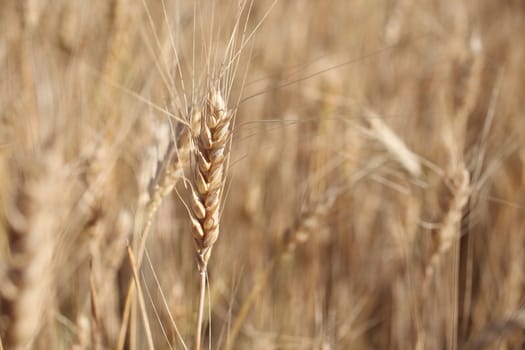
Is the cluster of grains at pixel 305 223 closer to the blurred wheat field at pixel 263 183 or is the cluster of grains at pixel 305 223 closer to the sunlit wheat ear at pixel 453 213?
the blurred wheat field at pixel 263 183

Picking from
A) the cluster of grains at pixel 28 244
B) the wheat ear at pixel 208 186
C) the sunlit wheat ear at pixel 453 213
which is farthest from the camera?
the sunlit wheat ear at pixel 453 213

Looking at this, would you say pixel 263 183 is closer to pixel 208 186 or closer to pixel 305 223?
pixel 305 223

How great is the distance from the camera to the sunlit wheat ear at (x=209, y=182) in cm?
53

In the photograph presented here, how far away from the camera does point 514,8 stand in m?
2.06

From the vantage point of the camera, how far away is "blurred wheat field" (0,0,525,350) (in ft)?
1.98

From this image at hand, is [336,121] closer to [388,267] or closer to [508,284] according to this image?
[388,267]

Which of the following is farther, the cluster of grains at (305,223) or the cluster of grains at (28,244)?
the cluster of grains at (305,223)

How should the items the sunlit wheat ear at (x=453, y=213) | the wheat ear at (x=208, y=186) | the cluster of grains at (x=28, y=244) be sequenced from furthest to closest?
the sunlit wheat ear at (x=453, y=213)
the wheat ear at (x=208, y=186)
the cluster of grains at (x=28, y=244)

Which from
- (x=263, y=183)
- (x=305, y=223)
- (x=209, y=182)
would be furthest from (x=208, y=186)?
(x=263, y=183)

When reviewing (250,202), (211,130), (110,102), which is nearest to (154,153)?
(211,130)

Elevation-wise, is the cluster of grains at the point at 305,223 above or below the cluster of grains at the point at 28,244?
below

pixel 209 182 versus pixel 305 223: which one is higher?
pixel 209 182

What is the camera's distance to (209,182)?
0.54m

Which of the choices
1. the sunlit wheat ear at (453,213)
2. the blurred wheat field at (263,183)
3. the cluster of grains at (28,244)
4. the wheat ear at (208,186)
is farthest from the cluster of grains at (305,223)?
the cluster of grains at (28,244)
